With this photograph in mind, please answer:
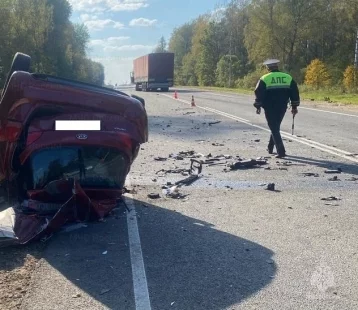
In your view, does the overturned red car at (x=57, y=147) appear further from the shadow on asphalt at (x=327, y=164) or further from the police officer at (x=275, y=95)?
the police officer at (x=275, y=95)

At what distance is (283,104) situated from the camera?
960 cm

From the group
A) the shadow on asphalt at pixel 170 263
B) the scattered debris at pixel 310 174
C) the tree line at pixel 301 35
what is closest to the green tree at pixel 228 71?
the tree line at pixel 301 35

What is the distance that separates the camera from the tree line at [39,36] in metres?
32.0

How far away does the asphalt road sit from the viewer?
11.4 feet

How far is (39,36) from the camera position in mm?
45062

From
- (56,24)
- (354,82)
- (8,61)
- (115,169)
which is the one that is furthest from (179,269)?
(56,24)

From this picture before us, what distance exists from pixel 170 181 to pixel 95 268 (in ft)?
11.3

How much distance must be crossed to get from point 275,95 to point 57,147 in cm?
558

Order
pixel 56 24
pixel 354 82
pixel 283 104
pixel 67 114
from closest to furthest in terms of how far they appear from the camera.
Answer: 1. pixel 67 114
2. pixel 283 104
3. pixel 354 82
4. pixel 56 24

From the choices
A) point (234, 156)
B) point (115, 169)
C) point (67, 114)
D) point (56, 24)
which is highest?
point (56, 24)

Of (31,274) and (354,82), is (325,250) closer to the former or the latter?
(31,274)

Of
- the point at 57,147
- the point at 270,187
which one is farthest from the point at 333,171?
the point at 57,147

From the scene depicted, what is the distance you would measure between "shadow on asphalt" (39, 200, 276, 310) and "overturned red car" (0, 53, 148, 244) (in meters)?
0.32

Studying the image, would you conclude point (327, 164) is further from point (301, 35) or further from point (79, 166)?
point (301, 35)
